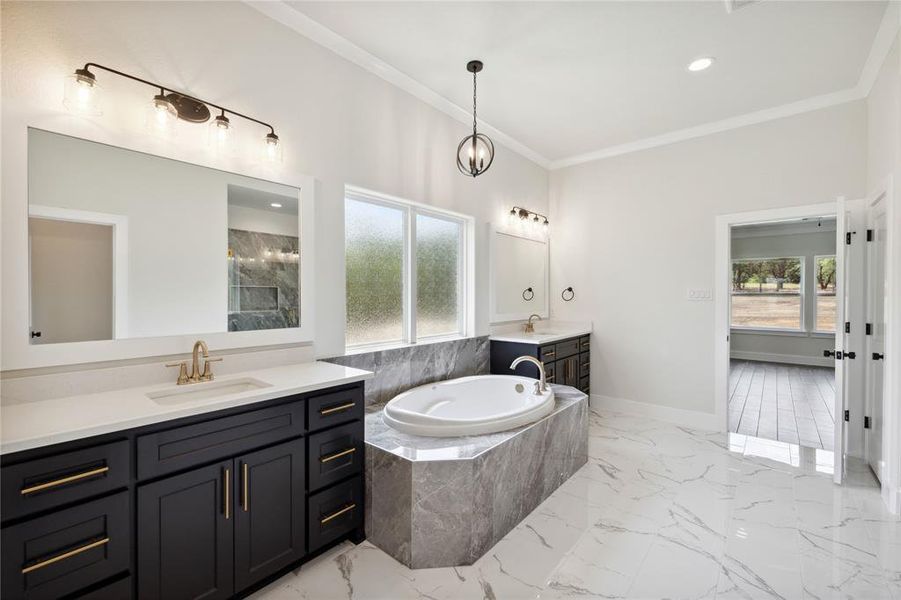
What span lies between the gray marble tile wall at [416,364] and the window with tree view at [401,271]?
0.42ft

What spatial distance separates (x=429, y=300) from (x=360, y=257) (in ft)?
2.55

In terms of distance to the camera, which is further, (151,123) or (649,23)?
(649,23)

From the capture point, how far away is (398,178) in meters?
3.01

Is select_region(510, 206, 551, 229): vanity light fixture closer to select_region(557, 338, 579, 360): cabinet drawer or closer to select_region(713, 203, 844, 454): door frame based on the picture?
select_region(557, 338, 579, 360): cabinet drawer

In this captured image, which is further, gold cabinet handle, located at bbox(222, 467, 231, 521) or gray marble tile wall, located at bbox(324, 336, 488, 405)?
gray marble tile wall, located at bbox(324, 336, 488, 405)

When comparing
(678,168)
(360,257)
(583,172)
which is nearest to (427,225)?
(360,257)

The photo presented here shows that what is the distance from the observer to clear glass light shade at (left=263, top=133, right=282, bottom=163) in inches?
86.0

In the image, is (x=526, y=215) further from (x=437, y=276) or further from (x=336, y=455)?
(x=336, y=455)

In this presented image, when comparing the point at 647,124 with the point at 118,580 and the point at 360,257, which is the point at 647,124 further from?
the point at 118,580

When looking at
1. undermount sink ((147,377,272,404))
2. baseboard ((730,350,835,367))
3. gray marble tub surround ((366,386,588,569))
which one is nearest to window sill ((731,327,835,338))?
baseboard ((730,350,835,367))

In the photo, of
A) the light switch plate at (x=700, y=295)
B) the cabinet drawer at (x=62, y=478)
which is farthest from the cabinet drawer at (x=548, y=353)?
the cabinet drawer at (x=62, y=478)

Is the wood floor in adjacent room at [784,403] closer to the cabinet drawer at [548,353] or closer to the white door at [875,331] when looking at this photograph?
the white door at [875,331]

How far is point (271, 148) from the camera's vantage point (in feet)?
7.21

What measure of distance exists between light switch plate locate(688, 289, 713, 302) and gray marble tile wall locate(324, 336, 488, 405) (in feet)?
6.84
